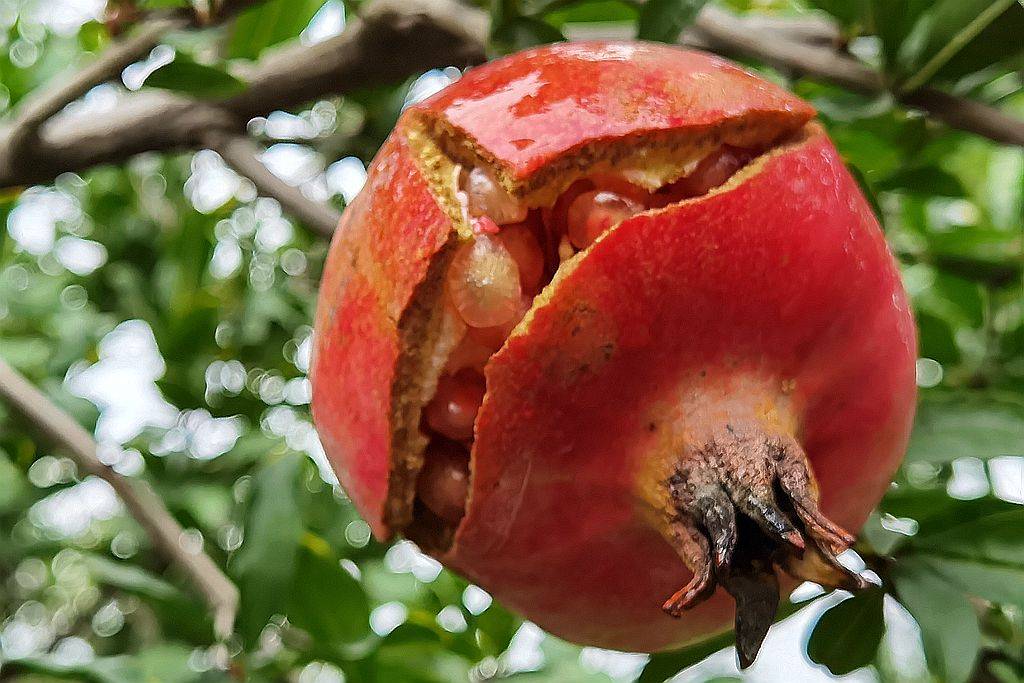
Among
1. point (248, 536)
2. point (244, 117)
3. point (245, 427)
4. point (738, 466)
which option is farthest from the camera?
point (245, 427)

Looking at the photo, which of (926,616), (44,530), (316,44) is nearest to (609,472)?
(926,616)

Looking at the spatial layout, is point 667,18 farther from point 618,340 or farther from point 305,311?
point 305,311

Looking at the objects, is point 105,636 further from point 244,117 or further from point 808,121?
point 808,121

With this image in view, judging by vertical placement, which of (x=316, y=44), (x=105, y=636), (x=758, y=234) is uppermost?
(x=758, y=234)

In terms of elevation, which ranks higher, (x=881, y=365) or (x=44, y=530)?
(x=881, y=365)

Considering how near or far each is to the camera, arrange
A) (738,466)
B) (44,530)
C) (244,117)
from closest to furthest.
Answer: (738,466), (244,117), (44,530)

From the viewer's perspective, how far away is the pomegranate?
378 mm

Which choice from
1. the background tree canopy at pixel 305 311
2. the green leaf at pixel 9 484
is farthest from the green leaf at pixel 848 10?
the green leaf at pixel 9 484

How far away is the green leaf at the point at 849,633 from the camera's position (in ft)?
1.84

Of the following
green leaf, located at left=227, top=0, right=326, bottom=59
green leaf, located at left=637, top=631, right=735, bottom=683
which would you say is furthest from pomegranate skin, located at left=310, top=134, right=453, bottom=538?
green leaf, located at left=227, top=0, right=326, bottom=59

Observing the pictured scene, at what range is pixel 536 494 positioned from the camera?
40 centimetres

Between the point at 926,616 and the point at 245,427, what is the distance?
0.86 metres

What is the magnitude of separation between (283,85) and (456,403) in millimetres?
452

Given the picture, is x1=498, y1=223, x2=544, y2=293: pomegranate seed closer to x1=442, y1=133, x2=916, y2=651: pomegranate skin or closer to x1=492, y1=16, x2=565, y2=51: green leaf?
x1=442, y1=133, x2=916, y2=651: pomegranate skin
